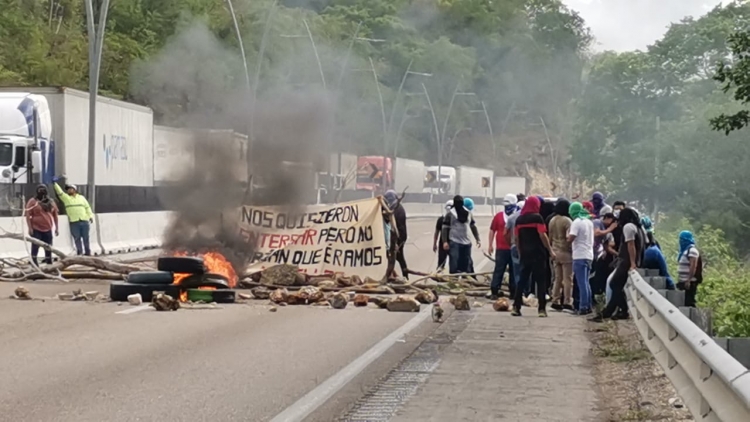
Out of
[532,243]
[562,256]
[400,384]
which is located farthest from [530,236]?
[400,384]

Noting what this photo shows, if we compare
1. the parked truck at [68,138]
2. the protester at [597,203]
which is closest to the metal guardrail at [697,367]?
the protester at [597,203]

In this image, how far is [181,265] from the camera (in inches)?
667

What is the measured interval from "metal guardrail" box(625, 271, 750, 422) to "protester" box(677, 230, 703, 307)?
13.8ft

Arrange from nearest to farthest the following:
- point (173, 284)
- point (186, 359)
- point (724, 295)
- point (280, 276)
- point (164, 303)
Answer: point (186, 359) → point (164, 303) → point (173, 284) → point (724, 295) → point (280, 276)

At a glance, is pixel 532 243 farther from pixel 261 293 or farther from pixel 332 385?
pixel 332 385

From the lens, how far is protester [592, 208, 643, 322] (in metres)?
15.6

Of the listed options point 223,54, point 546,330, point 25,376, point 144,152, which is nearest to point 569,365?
point 546,330

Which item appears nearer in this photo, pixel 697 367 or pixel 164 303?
pixel 697 367

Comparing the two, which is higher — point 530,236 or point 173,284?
point 530,236

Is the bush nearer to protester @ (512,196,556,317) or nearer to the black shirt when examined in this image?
protester @ (512,196,556,317)

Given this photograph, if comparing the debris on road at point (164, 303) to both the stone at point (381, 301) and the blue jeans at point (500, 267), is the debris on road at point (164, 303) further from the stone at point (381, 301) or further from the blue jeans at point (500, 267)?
the blue jeans at point (500, 267)

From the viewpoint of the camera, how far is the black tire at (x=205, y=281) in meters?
17.3

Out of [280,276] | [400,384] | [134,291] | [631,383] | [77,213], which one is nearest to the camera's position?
[400,384]

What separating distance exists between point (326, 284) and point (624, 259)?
18.2 feet
